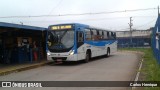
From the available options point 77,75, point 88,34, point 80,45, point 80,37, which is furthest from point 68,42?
point 77,75

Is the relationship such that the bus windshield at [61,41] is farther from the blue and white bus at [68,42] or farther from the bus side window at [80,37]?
the bus side window at [80,37]

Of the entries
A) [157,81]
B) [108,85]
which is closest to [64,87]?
[108,85]

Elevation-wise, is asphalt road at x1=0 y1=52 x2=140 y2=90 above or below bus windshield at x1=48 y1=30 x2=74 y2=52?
below

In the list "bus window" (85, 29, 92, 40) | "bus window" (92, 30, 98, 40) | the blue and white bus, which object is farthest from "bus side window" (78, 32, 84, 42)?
"bus window" (92, 30, 98, 40)

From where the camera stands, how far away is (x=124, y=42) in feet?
295

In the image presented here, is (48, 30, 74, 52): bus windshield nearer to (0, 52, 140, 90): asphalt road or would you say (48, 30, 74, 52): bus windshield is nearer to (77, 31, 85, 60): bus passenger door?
(77, 31, 85, 60): bus passenger door

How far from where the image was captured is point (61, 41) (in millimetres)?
20578

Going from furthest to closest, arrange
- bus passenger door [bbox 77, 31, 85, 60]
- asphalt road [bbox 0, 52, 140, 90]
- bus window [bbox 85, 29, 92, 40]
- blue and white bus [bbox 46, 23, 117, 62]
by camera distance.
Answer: bus window [bbox 85, 29, 92, 40] < bus passenger door [bbox 77, 31, 85, 60] < blue and white bus [bbox 46, 23, 117, 62] < asphalt road [bbox 0, 52, 140, 90]

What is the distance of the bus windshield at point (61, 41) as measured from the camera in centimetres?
2045

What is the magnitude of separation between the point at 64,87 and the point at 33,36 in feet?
48.1

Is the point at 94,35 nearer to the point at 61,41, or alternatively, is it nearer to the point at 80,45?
the point at 80,45

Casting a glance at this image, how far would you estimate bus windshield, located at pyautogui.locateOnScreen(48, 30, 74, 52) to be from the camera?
67.1 feet

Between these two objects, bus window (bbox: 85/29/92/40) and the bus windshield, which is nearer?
the bus windshield

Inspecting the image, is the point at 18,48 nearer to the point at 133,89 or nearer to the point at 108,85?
the point at 108,85
